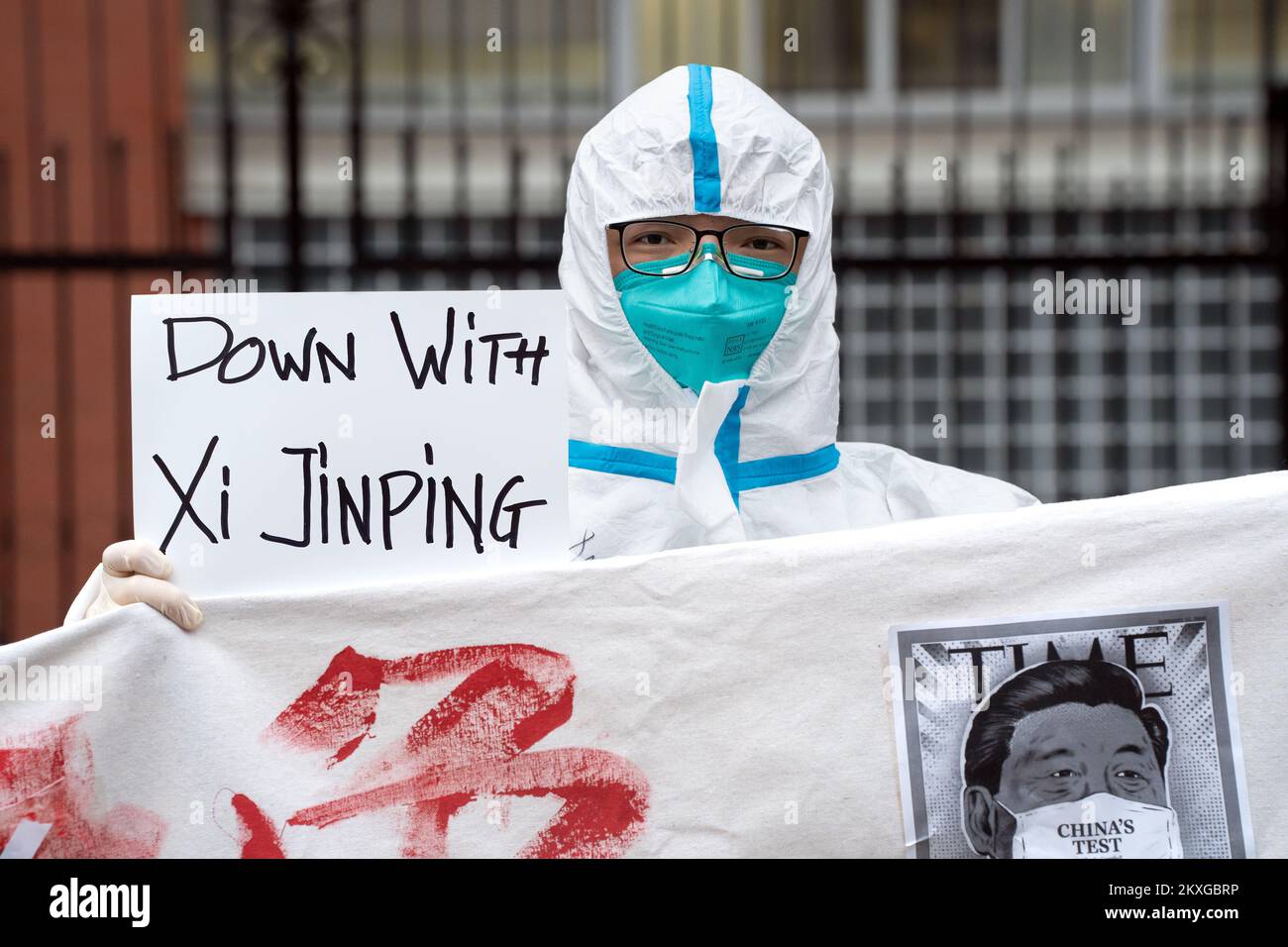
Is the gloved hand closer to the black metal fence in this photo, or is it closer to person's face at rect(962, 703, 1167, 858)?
person's face at rect(962, 703, 1167, 858)

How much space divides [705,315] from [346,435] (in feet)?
2.12

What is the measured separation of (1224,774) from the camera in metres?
1.37

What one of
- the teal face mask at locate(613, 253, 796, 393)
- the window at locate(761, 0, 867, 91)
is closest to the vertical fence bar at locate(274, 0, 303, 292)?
the teal face mask at locate(613, 253, 796, 393)

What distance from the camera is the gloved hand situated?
139cm

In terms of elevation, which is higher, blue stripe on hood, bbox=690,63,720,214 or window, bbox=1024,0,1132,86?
window, bbox=1024,0,1132,86

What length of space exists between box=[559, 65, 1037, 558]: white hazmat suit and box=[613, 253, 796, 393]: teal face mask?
0.07 ft

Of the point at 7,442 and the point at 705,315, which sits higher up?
the point at 705,315

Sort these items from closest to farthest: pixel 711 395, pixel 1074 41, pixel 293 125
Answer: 1. pixel 711 395
2. pixel 293 125
3. pixel 1074 41

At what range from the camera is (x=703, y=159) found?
78.1 inches

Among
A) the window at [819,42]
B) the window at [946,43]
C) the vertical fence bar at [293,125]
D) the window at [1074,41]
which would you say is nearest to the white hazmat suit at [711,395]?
the vertical fence bar at [293,125]

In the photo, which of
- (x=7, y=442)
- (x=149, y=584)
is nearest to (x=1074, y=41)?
(x=7, y=442)

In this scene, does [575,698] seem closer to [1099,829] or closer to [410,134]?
[1099,829]

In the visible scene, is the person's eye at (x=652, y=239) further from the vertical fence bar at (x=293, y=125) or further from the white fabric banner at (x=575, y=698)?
the vertical fence bar at (x=293, y=125)
